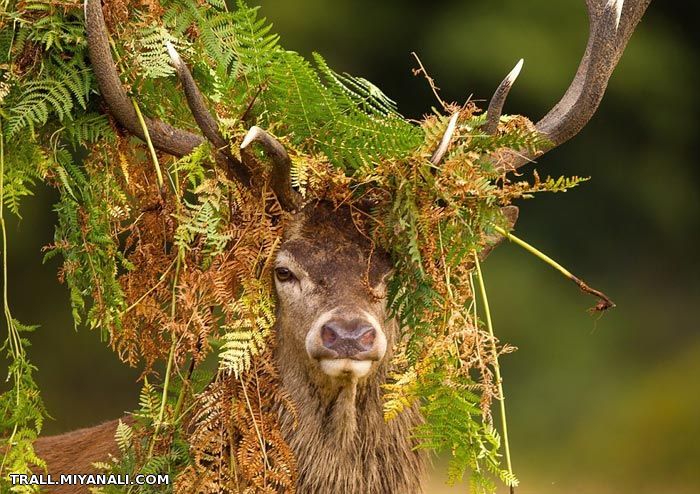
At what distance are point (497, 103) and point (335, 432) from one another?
118 cm

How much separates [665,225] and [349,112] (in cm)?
931

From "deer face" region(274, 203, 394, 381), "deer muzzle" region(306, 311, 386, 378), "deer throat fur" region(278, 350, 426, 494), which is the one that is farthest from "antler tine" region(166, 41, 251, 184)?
"deer throat fur" region(278, 350, 426, 494)

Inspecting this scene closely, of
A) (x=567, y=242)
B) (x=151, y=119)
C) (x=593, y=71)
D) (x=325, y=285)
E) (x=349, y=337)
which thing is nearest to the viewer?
(x=349, y=337)

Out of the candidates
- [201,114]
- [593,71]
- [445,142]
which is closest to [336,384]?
[445,142]

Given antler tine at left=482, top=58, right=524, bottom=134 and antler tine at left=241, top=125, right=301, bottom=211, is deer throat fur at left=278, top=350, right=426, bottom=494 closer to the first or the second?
antler tine at left=241, top=125, right=301, bottom=211

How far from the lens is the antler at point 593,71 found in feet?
15.0

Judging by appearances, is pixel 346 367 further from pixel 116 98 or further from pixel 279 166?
pixel 116 98

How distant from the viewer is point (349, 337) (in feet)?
12.2

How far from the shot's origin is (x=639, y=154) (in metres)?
12.9

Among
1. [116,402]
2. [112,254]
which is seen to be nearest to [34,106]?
[112,254]

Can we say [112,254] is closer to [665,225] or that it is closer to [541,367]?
[541,367]

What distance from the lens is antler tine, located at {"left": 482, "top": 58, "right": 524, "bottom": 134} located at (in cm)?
397

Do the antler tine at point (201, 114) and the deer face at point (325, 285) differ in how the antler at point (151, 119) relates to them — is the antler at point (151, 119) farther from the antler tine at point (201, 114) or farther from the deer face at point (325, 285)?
the deer face at point (325, 285)

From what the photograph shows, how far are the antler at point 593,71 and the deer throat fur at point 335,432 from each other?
3.32ft
